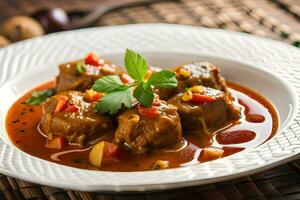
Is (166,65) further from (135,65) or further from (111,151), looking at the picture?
(111,151)

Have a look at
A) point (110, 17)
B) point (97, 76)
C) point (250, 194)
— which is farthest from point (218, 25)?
point (250, 194)

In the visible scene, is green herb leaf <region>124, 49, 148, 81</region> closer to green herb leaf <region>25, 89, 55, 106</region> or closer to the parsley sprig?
the parsley sprig

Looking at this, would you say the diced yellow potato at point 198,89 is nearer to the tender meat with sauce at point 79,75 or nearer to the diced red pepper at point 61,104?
the tender meat with sauce at point 79,75

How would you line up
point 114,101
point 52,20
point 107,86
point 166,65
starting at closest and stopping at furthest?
point 114,101 < point 107,86 < point 166,65 < point 52,20

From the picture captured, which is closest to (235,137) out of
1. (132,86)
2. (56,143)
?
(132,86)

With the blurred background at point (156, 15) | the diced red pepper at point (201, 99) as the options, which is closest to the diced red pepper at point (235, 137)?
the diced red pepper at point (201, 99)

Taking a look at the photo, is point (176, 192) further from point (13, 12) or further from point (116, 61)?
point (13, 12)

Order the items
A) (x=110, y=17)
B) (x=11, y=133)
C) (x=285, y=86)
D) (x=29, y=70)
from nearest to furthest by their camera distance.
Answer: (x=11, y=133)
(x=285, y=86)
(x=29, y=70)
(x=110, y=17)
